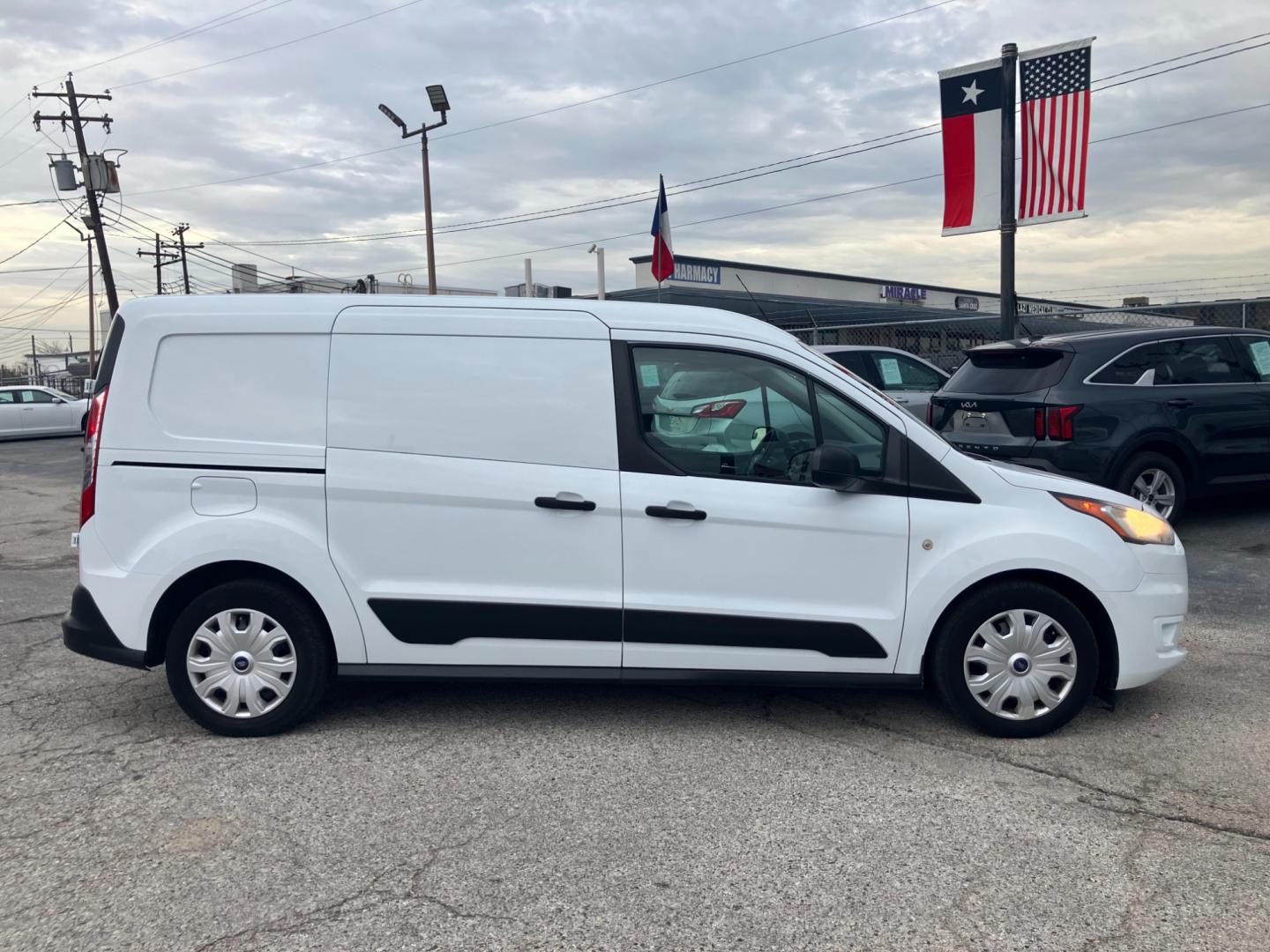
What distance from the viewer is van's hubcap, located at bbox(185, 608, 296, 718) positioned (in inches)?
172

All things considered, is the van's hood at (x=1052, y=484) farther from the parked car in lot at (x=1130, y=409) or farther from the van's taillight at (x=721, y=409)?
the parked car in lot at (x=1130, y=409)

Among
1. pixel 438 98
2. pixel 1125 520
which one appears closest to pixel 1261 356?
pixel 1125 520

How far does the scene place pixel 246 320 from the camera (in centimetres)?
443

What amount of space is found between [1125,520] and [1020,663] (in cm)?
81

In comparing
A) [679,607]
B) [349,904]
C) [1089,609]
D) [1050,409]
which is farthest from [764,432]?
[1050,409]

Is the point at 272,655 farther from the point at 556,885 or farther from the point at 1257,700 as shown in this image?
the point at 1257,700

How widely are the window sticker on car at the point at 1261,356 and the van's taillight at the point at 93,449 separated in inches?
347

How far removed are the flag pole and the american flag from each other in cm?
13

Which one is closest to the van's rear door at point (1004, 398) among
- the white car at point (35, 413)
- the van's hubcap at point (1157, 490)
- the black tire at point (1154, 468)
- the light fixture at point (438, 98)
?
the black tire at point (1154, 468)

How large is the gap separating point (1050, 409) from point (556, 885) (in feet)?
20.3

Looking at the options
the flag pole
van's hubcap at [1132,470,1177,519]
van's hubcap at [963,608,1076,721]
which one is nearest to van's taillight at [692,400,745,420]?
van's hubcap at [963,608,1076,721]

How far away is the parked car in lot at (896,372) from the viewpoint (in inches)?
476

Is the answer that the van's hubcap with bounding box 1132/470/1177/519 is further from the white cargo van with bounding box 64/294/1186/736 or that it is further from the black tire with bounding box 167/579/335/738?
the black tire with bounding box 167/579/335/738

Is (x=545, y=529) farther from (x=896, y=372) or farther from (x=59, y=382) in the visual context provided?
(x=59, y=382)
